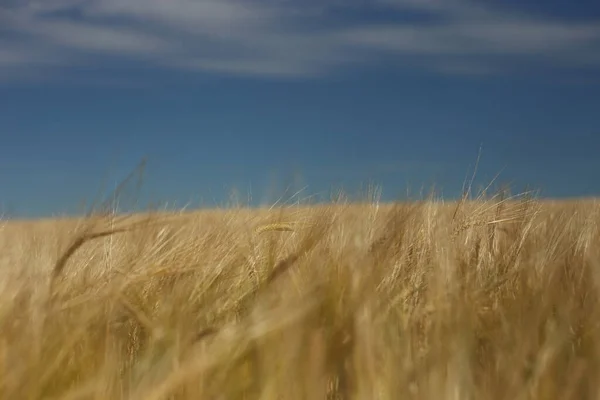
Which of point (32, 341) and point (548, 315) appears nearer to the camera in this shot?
point (32, 341)

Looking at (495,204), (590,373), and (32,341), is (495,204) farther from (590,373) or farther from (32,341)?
(32,341)

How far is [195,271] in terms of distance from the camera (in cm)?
184

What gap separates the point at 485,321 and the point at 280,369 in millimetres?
464

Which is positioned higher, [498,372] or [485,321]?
[485,321]

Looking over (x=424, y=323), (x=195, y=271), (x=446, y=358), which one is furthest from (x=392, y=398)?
(x=195, y=271)

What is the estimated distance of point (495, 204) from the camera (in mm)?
2793

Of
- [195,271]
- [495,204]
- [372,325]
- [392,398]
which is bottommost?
[392,398]

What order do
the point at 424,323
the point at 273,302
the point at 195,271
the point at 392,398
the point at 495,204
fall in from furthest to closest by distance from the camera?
the point at 495,204 < the point at 195,271 < the point at 424,323 < the point at 273,302 < the point at 392,398

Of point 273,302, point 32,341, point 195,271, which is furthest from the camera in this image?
point 195,271

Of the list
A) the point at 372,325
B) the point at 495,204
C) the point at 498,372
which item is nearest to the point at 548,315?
the point at 498,372

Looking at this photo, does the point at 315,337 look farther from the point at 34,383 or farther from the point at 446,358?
the point at 34,383

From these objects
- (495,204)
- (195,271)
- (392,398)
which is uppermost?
(495,204)

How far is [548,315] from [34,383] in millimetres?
875

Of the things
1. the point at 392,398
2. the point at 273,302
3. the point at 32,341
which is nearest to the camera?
the point at 392,398
